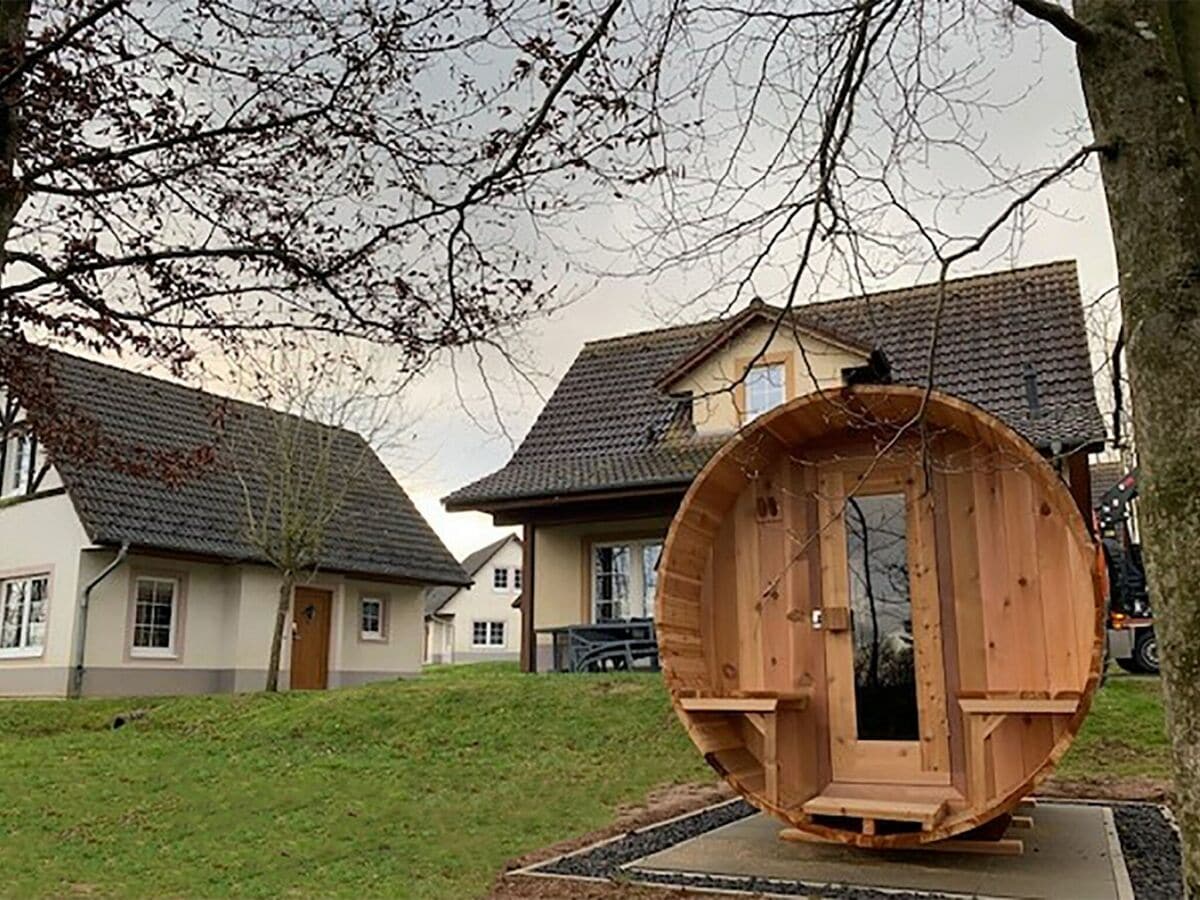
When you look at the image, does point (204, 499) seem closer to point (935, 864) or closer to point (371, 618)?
point (371, 618)

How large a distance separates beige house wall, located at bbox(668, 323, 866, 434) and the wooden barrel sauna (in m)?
8.36

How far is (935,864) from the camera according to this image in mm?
6383

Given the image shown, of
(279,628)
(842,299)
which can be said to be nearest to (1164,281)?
(842,299)

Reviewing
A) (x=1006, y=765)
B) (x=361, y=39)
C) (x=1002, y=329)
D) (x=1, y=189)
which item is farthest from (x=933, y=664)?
(x=1002, y=329)

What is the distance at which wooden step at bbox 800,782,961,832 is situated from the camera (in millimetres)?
6020

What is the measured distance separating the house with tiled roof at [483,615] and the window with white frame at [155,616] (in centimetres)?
3074

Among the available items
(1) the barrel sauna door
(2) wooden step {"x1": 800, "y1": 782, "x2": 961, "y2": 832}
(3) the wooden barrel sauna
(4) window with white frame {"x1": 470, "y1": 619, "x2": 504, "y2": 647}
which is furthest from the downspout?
(4) window with white frame {"x1": 470, "y1": 619, "x2": 504, "y2": 647}

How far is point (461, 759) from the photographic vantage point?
11.4 metres

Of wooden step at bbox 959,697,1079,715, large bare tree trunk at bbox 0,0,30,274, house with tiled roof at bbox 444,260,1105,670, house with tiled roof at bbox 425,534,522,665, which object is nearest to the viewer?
large bare tree trunk at bbox 0,0,30,274

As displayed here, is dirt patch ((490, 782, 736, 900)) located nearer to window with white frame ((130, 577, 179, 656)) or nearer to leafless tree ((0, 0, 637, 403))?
leafless tree ((0, 0, 637, 403))

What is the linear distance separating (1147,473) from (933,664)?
353 cm

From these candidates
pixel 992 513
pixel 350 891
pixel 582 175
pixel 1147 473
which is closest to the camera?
pixel 1147 473

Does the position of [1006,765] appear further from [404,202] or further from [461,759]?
[461,759]

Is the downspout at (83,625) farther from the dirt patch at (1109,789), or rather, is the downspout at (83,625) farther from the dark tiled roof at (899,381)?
the dirt patch at (1109,789)
